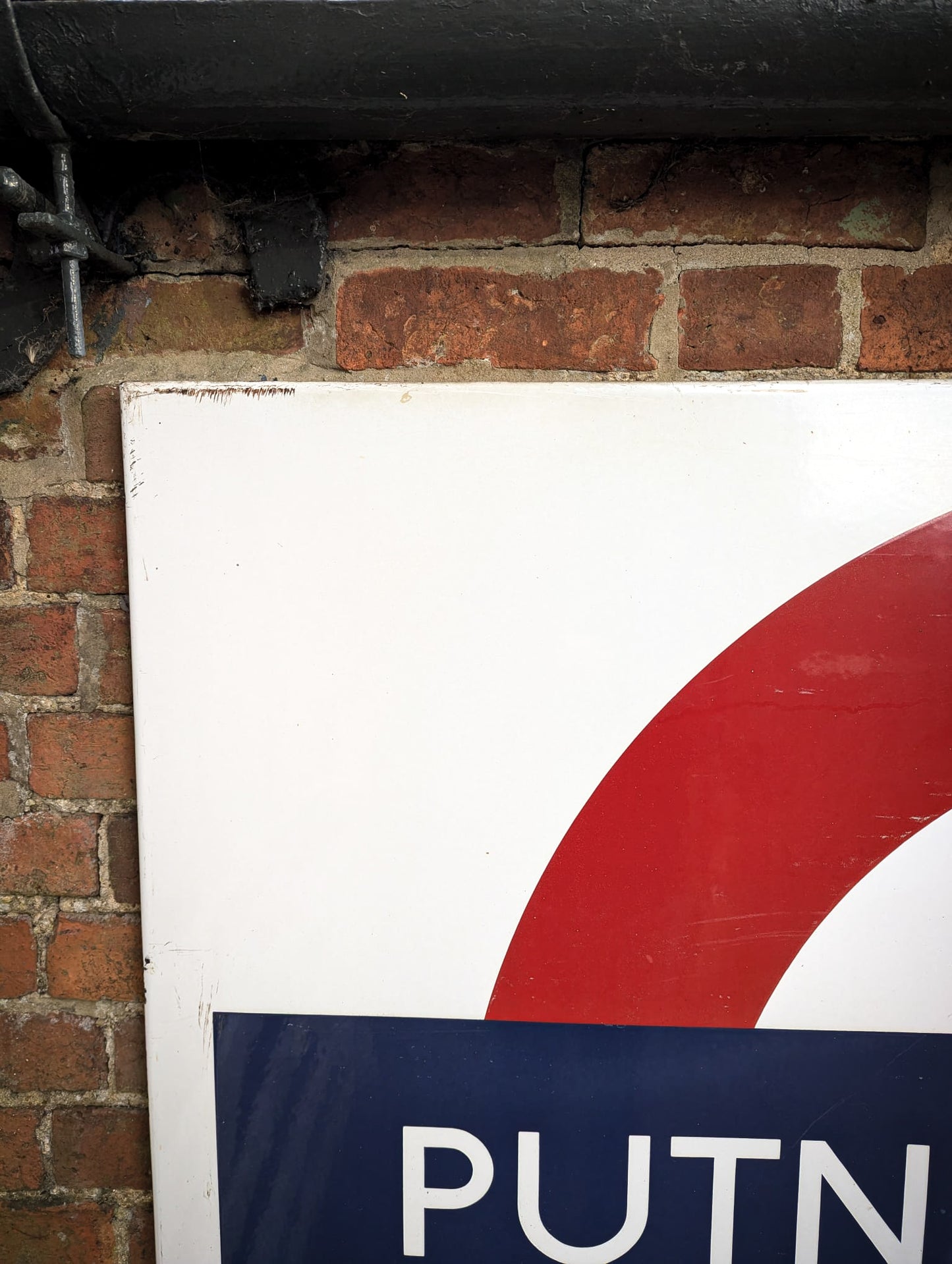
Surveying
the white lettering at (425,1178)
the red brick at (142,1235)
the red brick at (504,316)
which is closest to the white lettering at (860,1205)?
the white lettering at (425,1178)

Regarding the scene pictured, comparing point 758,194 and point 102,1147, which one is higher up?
point 758,194

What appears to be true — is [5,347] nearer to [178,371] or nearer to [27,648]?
[178,371]

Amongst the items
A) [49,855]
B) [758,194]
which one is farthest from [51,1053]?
[758,194]

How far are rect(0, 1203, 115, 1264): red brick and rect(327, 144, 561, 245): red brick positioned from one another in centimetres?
83

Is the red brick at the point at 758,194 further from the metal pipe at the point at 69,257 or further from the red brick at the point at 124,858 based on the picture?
the red brick at the point at 124,858

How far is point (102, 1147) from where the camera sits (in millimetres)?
639

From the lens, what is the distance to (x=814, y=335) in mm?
568

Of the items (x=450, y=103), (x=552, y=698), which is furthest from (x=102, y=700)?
(x=450, y=103)

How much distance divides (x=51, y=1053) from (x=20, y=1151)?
91 mm

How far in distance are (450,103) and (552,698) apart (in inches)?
15.9

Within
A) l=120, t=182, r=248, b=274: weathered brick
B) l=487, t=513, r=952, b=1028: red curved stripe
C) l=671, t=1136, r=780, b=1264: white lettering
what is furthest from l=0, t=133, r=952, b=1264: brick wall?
l=671, t=1136, r=780, b=1264: white lettering

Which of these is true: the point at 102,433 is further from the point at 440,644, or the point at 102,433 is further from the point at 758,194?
the point at 758,194

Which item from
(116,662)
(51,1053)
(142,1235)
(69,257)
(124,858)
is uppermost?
(69,257)

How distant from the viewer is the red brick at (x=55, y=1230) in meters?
0.64
